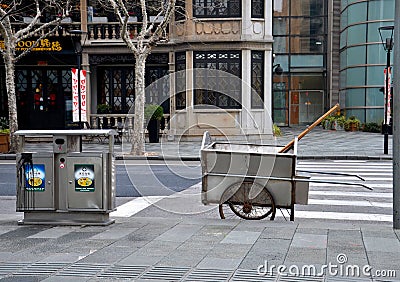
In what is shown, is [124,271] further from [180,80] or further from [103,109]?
[103,109]

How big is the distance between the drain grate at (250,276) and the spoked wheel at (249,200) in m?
2.92

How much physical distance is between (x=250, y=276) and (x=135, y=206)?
A: 5.51 m

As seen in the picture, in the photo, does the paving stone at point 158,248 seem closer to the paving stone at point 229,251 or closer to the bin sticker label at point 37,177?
the paving stone at point 229,251

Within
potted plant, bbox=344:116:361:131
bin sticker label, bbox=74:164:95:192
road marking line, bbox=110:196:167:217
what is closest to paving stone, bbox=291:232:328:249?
bin sticker label, bbox=74:164:95:192

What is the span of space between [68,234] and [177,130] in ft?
70.0

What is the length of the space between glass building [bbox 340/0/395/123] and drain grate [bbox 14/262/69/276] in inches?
1313

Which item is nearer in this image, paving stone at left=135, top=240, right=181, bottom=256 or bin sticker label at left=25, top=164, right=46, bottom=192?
paving stone at left=135, top=240, right=181, bottom=256

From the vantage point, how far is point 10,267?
20.8 feet

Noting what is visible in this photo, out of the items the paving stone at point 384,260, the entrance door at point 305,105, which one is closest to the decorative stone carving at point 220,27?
the entrance door at point 305,105

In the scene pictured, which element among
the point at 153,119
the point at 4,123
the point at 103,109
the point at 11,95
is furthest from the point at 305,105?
the point at 11,95

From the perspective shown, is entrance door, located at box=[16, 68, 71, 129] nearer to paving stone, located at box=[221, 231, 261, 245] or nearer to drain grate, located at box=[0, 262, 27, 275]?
paving stone, located at box=[221, 231, 261, 245]

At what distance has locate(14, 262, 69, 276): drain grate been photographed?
239 inches

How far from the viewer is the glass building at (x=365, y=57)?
3753cm

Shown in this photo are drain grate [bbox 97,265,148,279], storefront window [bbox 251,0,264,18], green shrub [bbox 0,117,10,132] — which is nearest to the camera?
drain grate [bbox 97,265,148,279]
